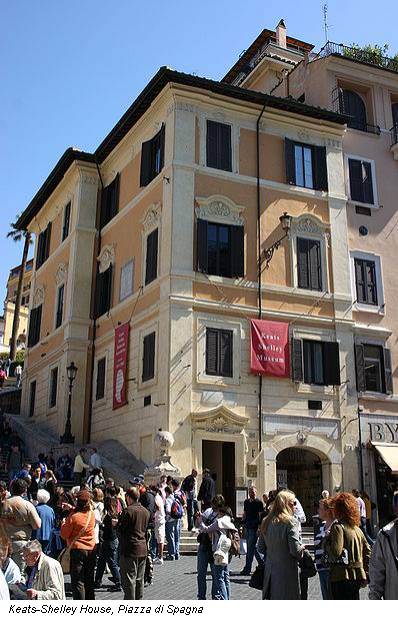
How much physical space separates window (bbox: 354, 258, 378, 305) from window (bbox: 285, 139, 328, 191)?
308 centimetres

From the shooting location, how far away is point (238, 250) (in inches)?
918

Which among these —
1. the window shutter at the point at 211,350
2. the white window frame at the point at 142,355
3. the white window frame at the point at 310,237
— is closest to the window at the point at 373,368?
the white window frame at the point at 310,237

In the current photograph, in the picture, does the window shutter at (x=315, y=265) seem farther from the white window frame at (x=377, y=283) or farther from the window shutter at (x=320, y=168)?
the window shutter at (x=320, y=168)

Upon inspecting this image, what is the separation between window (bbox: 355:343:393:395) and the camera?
24.0 m

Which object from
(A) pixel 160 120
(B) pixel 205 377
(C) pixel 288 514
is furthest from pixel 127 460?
(C) pixel 288 514

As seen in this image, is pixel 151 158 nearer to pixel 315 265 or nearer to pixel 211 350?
pixel 315 265

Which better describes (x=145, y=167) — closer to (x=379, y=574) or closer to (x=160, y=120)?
(x=160, y=120)

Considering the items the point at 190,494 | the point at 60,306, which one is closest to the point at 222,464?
the point at 190,494

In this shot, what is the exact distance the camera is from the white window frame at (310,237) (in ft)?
79.0

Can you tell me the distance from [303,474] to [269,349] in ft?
15.1

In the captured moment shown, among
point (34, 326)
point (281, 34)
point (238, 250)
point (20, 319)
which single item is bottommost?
point (238, 250)

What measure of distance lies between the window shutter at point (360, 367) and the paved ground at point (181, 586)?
398 inches

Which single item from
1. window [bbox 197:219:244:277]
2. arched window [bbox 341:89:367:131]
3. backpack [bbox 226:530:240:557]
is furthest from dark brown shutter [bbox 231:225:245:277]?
backpack [bbox 226:530:240:557]
